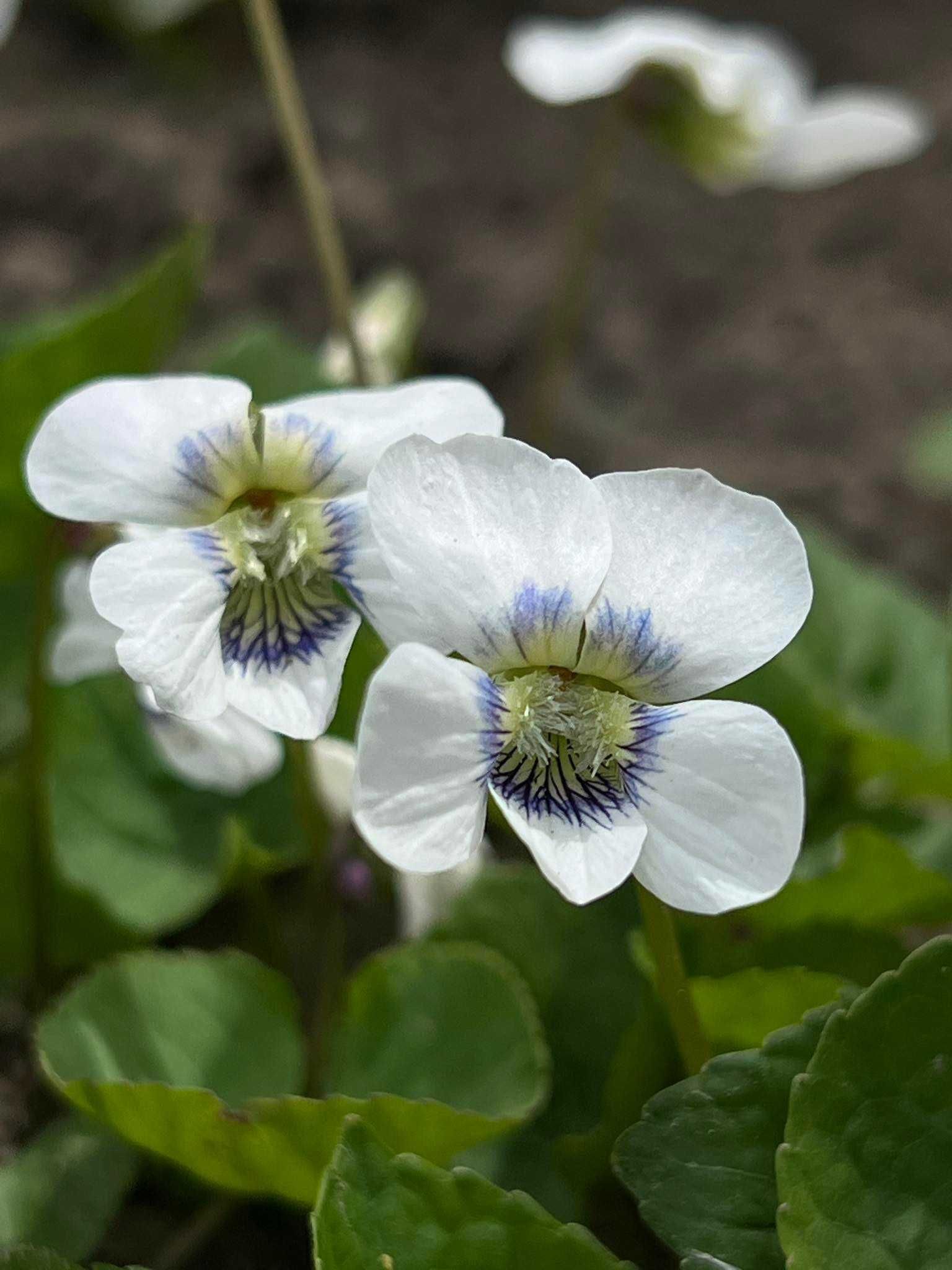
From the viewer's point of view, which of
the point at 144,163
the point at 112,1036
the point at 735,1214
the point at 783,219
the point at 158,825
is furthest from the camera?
the point at 783,219

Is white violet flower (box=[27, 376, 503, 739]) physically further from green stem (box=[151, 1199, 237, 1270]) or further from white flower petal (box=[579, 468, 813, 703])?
green stem (box=[151, 1199, 237, 1270])

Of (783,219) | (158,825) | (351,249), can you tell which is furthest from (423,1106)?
(783,219)

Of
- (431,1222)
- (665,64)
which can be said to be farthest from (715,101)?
(431,1222)

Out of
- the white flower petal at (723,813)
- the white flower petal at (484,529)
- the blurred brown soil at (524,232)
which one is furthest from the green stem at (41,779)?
the blurred brown soil at (524,232)

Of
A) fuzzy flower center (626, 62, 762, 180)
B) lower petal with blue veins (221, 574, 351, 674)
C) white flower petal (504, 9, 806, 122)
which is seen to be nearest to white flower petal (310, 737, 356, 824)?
lower petal with blue veins (221, 574, 351, 674)

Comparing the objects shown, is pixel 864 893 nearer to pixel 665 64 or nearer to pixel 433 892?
pixel 433 892

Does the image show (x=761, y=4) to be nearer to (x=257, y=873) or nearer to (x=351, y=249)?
(x=351, y=249)
